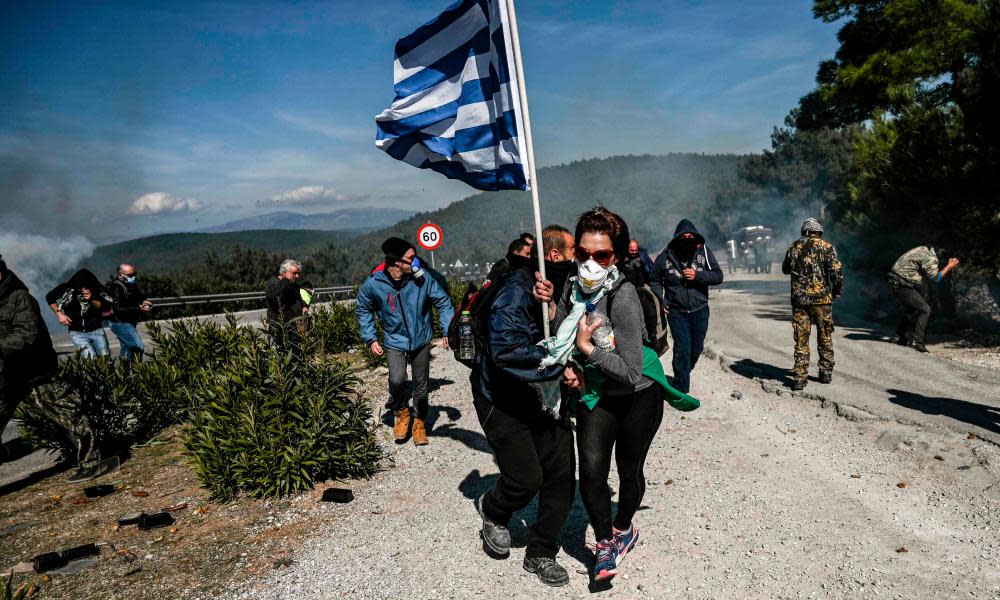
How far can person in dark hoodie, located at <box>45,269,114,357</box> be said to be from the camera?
8.84m

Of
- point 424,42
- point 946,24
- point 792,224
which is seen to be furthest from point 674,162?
point 424,42

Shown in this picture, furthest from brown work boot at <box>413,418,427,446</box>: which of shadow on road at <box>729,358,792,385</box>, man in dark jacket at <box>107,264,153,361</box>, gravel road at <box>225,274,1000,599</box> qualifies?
man in dark jacket at <box>107,264,153,361</box>

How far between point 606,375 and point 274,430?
3.17 m

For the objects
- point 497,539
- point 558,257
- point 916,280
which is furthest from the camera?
point 916,280

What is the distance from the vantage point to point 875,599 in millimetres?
3104

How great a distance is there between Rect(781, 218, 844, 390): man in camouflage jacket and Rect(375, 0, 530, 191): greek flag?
463 centimetres

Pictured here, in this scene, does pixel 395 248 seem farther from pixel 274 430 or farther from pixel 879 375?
pixel 879 375

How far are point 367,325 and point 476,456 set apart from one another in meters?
1.67

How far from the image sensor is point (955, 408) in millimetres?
6406

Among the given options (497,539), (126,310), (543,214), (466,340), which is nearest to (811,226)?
(466,340)

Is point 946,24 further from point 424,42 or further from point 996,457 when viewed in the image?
point 424,42

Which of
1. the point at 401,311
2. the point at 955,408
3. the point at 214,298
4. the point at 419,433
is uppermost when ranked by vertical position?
the point at 401,311

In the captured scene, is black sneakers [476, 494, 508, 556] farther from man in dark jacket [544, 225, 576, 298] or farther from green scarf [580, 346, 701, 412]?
man in dark jacket [544, 225, 576, 298]

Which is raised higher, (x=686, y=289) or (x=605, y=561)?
(x=686, y=289)
